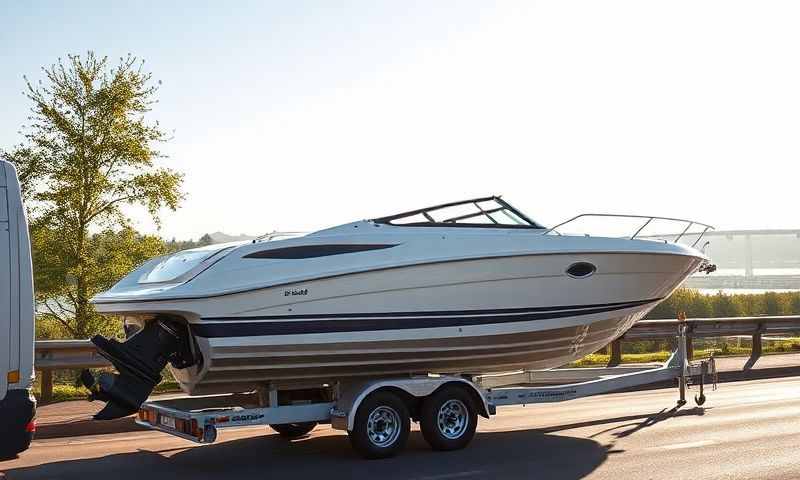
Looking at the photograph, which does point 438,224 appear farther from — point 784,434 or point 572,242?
point 784,434

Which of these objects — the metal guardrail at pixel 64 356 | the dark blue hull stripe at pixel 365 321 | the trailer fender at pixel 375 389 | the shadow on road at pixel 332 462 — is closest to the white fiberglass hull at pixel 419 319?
the dark blue hull stripe at pixel 365 321

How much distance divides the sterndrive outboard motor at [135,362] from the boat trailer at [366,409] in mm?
464

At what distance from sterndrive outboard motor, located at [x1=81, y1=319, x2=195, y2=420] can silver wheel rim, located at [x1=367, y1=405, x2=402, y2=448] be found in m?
1.96

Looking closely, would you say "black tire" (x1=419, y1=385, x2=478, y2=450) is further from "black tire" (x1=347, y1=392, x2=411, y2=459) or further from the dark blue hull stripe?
the dark blue hull stripe

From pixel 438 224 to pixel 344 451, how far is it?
276 cm

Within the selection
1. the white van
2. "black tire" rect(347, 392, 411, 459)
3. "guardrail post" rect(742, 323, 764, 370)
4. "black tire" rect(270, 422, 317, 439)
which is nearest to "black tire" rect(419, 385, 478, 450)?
"black tire" rect(347, 392, 411, 459)

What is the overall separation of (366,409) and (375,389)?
0.74 feet

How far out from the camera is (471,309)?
34.0 feet

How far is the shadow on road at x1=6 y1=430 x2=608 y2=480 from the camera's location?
8945 millimetres

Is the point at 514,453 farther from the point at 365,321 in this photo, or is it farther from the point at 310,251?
the point at 310,251

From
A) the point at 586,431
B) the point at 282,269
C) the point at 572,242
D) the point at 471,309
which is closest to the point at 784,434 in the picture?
the point at 586,431

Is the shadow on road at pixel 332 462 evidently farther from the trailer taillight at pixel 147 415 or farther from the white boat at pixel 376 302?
the white boat at pixel 376 302

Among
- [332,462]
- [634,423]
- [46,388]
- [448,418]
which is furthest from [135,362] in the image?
[634,423]

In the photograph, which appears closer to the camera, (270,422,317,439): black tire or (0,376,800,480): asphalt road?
(0,376,800,480): asphalt road
